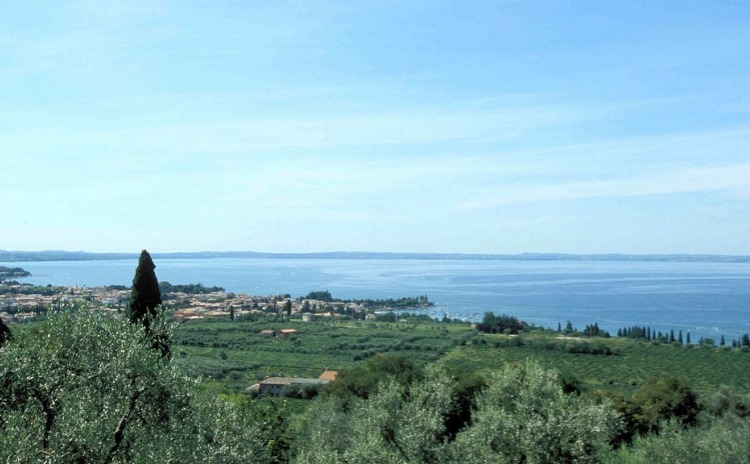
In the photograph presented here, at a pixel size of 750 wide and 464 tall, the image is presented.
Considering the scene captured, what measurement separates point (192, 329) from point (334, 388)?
157ft

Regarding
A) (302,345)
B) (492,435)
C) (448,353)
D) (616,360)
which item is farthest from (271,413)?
(302,345)

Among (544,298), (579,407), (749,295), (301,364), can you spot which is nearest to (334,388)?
(579,407)

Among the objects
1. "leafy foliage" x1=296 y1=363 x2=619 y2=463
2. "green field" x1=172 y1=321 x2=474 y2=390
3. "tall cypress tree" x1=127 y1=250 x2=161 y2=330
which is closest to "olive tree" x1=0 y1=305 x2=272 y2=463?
"leafy foliage" x1=296 y1=363 x2=619 y2=463

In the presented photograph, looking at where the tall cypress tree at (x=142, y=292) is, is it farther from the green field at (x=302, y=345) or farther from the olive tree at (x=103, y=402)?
the green field at (x=302, y=345)

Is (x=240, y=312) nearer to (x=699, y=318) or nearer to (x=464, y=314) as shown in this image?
(x=464, y=314)

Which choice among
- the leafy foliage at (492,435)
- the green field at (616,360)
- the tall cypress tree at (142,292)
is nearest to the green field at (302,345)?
the green field at (616,360)

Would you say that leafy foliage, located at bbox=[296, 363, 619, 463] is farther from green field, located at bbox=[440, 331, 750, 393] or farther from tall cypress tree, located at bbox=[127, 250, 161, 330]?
green field, located at bbox=[440, 331, 750, 393]

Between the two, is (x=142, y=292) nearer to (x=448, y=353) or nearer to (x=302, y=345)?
(x=448, y=353)

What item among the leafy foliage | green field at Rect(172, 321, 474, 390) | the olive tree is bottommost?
green field at Rect(172, 321, 474, 390)

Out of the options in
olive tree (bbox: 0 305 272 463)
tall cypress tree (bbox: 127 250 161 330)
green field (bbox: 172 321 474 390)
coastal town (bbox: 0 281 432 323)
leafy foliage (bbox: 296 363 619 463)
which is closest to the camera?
olive tree (bbox: 0 305 272 463)

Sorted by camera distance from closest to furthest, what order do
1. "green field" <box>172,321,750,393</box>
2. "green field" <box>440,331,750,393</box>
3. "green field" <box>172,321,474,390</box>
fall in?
"green field" <box>440,331,750,393</box>, "green field" <box>172,321,750,393</box>, "green field" <box>172,321,474,390</box>

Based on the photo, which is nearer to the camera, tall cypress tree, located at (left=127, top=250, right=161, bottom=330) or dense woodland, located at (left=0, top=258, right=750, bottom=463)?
dense woodland, located at (left=0, top=258, right=750, bottom=463)

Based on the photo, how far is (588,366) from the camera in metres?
55.9

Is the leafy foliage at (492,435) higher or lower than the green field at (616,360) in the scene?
higher
